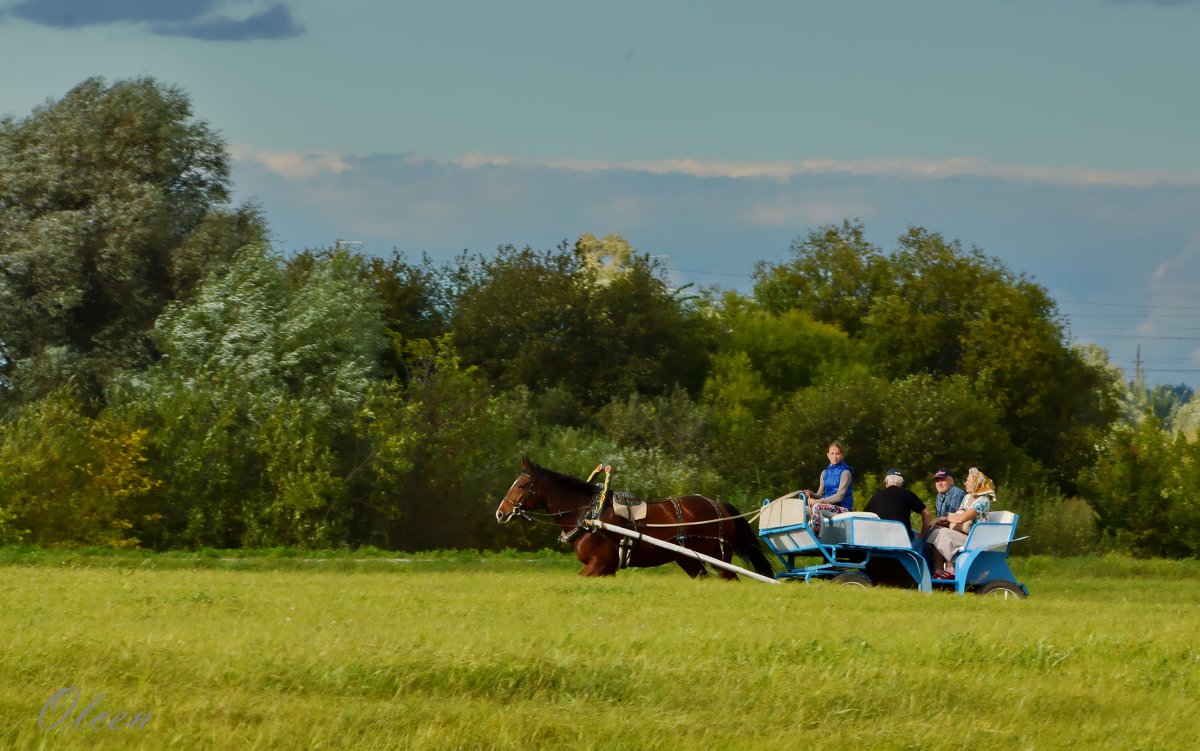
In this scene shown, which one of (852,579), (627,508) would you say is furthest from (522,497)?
(852,579)

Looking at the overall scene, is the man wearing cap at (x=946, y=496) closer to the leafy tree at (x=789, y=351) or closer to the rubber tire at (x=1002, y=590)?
the rubber tire at (x=1002, y=590)

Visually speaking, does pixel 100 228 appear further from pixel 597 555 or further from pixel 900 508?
pixel 900 508

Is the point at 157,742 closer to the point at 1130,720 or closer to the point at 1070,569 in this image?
the point at 1130,720

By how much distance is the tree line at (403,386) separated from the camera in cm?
3556

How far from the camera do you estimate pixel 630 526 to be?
22.8 m

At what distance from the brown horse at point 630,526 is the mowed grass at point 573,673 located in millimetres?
5134

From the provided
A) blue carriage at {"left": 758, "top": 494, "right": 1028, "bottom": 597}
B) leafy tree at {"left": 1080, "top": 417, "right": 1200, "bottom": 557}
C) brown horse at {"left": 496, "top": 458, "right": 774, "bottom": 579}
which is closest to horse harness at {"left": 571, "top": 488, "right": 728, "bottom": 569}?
brown horse at {"left": 496, "top": 458, "right": 774, "bottom": 579}

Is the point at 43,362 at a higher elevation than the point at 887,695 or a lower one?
higher

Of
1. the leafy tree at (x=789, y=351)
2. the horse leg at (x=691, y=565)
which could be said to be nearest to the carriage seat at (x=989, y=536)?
the horse leg at (x=691, y=565)

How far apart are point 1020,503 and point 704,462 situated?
9934 millimetres

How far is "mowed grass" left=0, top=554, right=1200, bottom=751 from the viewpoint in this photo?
10.0 metres

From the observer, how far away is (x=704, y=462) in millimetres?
48500

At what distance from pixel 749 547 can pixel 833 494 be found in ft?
6.00

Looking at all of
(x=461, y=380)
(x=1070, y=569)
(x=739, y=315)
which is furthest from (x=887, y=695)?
(x=739, y=315)
